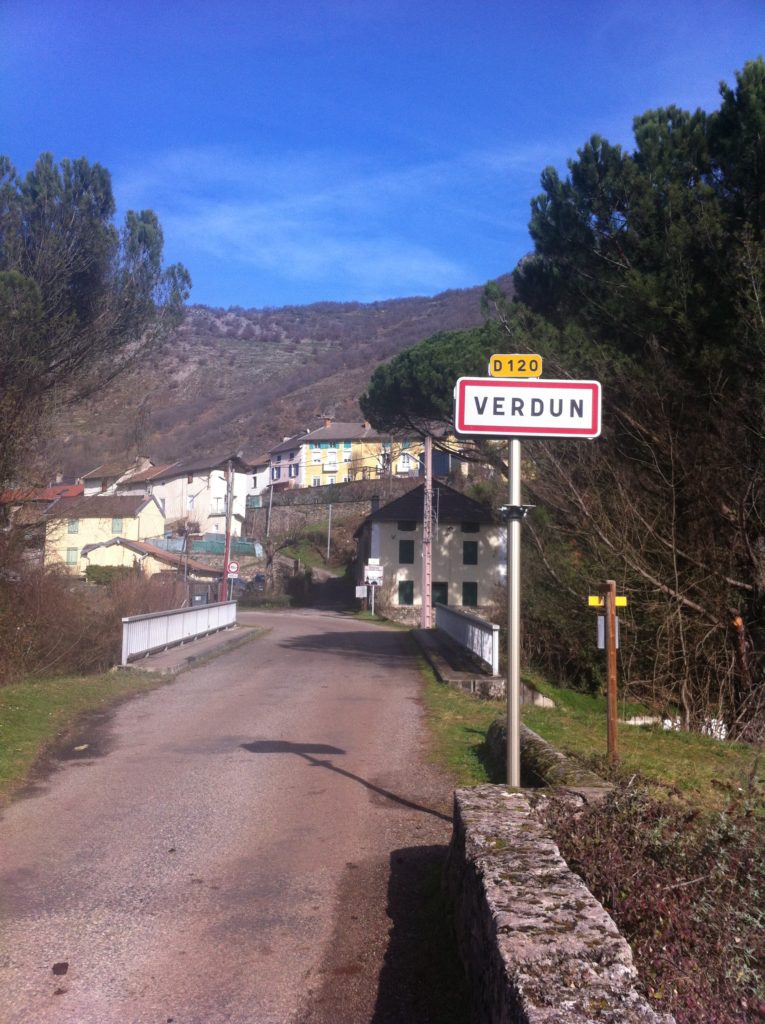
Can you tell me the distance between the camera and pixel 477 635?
61.0 ft

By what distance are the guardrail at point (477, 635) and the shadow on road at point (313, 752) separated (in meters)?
6.76

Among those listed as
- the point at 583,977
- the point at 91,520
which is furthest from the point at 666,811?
the point at 91,520

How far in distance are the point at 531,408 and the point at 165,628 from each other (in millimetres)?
15858

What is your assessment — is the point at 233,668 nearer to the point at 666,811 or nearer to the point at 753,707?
the point at 753,707

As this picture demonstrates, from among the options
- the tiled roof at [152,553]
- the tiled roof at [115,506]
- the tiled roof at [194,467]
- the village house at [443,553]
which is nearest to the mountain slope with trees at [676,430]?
the village house at [443,553]

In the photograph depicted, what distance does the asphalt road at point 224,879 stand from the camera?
3953mm

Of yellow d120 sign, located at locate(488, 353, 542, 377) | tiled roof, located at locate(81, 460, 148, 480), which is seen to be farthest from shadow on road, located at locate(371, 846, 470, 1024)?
tiled roof, located at locate(81, 460, 148, 480)

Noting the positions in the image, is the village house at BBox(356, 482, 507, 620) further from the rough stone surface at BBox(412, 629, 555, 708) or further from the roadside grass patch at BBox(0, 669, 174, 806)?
the roadside grass patch at BBox(0, 669, 174, 806)

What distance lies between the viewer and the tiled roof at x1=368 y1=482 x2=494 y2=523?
5069cm

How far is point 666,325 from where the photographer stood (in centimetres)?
1486

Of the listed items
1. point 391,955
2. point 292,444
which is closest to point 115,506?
point 292,444

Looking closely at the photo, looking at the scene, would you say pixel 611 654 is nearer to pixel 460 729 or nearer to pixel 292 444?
pixel 460 729

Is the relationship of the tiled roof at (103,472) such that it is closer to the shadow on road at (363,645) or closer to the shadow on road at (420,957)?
the shadow on road at (363,645)

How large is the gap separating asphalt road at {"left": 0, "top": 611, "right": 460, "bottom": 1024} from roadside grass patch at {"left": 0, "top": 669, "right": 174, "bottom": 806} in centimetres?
41
